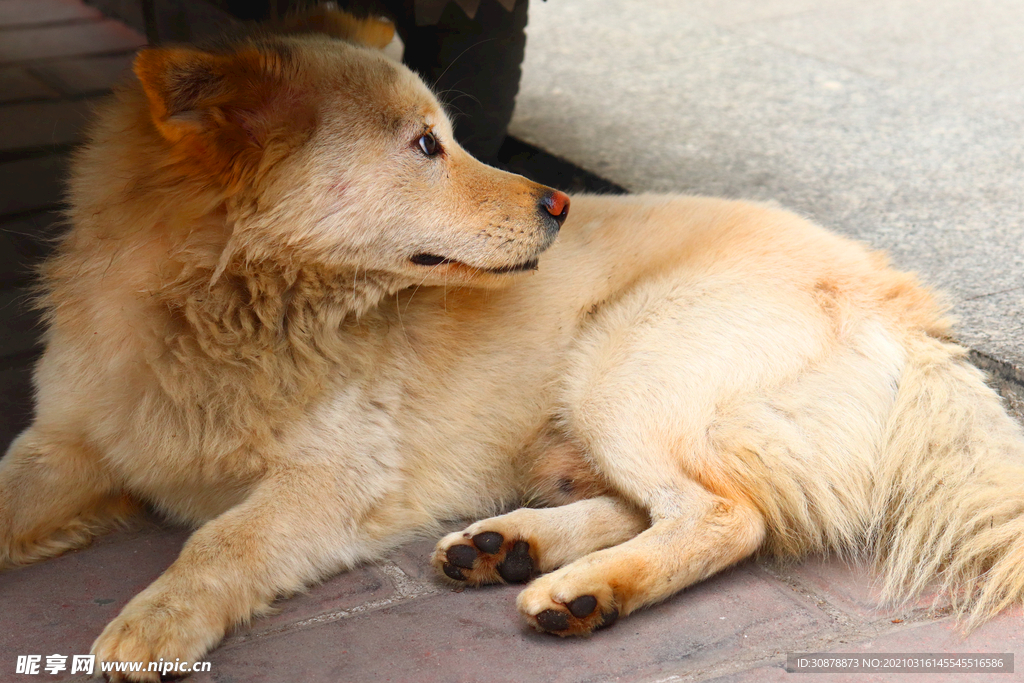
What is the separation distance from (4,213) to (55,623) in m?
1.53

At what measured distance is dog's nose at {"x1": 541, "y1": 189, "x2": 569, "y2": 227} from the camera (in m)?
2.19

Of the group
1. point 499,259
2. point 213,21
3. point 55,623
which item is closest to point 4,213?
point 213,21

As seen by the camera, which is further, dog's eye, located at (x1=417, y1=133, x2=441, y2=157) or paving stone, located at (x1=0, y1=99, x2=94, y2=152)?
paving stone, located at (x1=0, y1=99, x2=94, y2=152)

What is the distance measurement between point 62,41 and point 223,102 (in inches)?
68.2

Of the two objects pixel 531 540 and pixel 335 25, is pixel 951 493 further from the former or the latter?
pixel 335 25

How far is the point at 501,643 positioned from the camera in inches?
Result: 77.2

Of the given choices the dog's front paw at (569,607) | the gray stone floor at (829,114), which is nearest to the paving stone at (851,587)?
the dog's front paw at (569,607)

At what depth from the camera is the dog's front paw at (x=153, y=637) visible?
1.77 metres

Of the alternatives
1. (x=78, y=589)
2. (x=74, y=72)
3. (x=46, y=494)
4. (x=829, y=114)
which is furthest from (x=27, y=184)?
(x=829, y=114)

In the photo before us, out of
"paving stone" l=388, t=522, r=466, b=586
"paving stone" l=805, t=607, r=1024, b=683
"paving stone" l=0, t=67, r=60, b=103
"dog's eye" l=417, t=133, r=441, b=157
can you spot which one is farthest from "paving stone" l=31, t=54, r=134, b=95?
"paving stone" l=805, t=607, r=1024, b=683

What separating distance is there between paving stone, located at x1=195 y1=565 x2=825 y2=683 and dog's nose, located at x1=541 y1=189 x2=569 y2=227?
0.87 metres

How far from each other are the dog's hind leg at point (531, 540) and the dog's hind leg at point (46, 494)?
0.88 metres

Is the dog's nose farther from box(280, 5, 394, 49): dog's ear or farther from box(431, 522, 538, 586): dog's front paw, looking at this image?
box(431, 522, 538, 586): dog's front paw

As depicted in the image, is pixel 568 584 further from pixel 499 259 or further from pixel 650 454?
pixel 499 259
